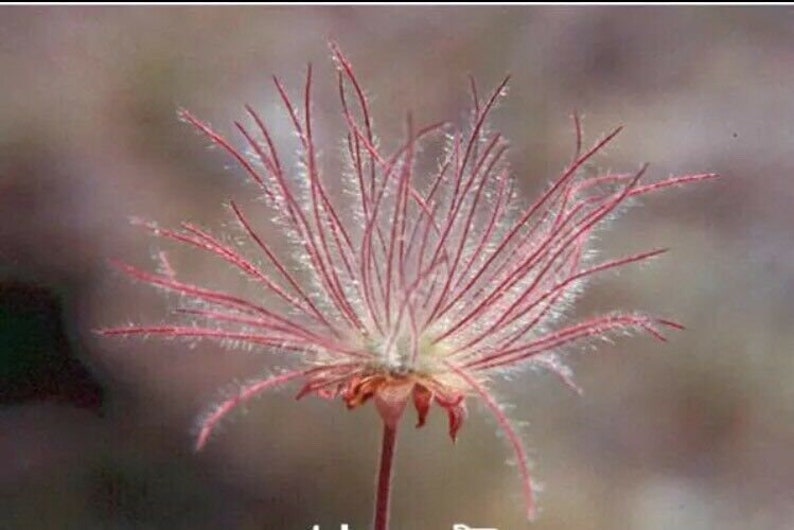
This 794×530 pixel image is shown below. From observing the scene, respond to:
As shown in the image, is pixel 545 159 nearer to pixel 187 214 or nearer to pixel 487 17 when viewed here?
pixel 487 17

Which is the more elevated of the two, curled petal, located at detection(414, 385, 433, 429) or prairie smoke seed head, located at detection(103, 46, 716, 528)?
prairie smoke seed head, located at detection(103, 46, 716, 528)

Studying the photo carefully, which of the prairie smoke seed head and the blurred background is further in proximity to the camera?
the blurred background

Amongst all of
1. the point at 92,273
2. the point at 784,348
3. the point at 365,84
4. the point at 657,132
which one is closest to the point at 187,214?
the point at 92,273

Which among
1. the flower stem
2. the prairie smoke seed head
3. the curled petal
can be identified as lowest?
the flower stem

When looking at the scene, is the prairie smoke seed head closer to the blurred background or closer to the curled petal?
the curled petal

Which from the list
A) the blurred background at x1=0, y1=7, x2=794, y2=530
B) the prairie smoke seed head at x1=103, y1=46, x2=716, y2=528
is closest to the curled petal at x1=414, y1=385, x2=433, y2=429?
the prairie smoke seed head at x1=103, y1=46, x2=716, y2=528

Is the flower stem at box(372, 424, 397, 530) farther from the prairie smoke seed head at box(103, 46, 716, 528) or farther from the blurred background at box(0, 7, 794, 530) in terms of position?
the blurred background at box(0, 7, 794, 530)

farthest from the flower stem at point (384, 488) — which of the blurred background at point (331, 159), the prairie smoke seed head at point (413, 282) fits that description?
the blurred background at point (331, 159)
